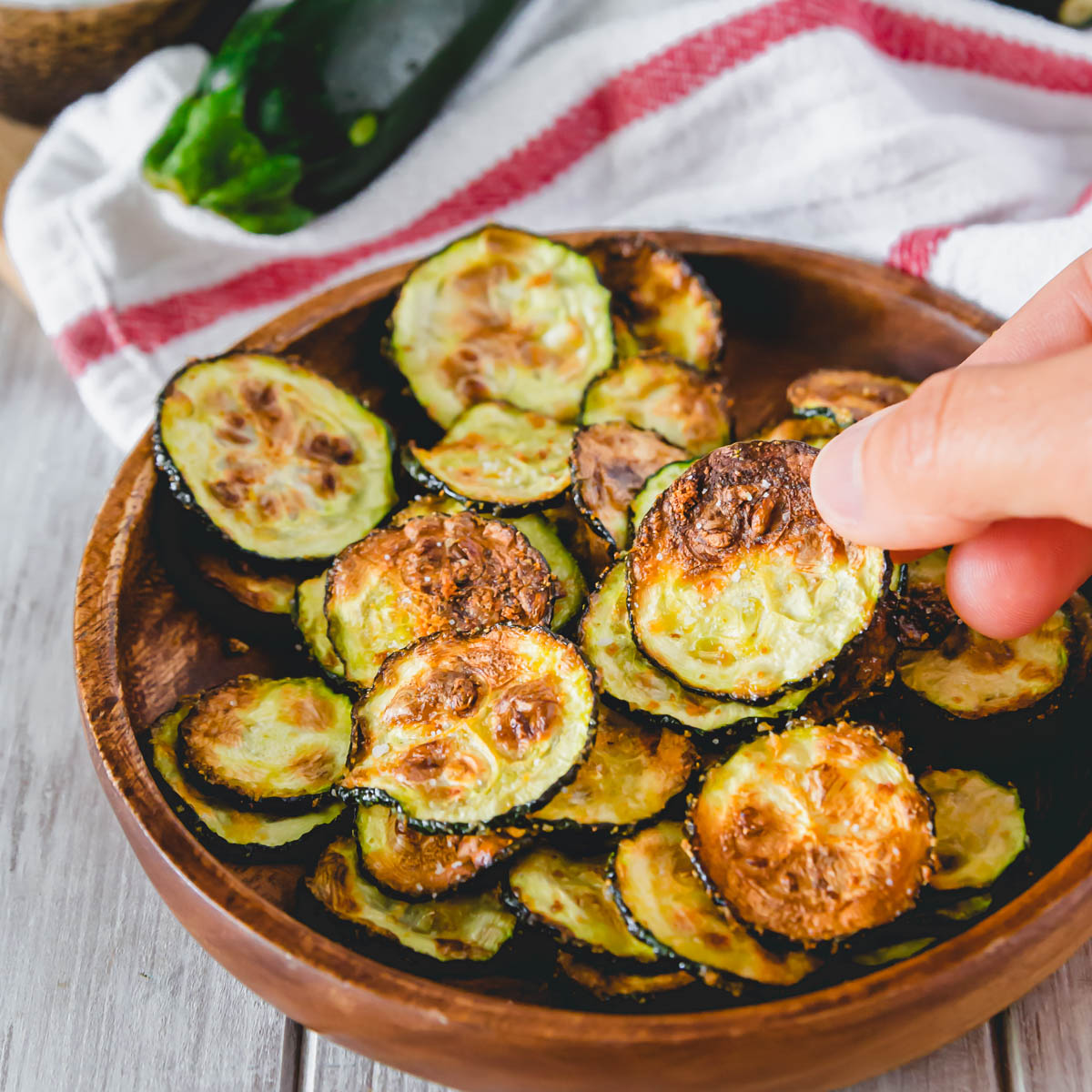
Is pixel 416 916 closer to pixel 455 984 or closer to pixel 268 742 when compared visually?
pixel 455 984

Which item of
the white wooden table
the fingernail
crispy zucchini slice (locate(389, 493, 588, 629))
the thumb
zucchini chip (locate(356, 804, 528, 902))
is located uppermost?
the thumb

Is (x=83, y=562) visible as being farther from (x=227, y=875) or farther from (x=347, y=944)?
(x=347, y=944)

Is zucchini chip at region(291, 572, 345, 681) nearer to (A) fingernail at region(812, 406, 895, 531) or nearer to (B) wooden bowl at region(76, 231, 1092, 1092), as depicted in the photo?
(B) wooden bowl at region(76, 231, 1092, 1092)

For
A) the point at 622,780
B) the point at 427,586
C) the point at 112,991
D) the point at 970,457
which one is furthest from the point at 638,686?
the point at 112,991

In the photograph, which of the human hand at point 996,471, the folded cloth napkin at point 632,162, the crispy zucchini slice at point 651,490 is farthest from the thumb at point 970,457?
the folded cloth napkin at point 632,162

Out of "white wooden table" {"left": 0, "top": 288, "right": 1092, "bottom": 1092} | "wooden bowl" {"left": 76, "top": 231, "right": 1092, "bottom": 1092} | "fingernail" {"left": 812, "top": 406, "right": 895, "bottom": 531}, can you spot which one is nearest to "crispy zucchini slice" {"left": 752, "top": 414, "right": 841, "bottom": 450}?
"fingernail" {"left": 812, "top": 406, "right": 895, "bottom": 531}

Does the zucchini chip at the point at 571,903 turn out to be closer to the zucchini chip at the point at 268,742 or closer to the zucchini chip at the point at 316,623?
the zucchini chip at the point at 268,742

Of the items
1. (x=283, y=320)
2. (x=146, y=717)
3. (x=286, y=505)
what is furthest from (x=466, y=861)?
(x=283, y=320)
